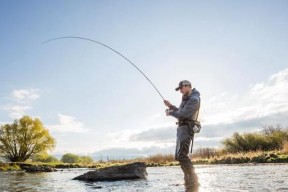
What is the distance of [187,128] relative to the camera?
27.1 feet

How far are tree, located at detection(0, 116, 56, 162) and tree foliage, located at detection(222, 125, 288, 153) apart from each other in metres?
38.0

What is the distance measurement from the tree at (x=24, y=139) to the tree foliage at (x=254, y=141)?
38.0m

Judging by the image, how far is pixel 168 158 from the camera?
39531 mm

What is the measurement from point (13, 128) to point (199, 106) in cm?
5967

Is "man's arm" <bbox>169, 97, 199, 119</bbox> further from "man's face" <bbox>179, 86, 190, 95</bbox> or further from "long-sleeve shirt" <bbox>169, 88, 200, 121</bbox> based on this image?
"man's face" <bbox>179, 86, 190, 95</bbox>

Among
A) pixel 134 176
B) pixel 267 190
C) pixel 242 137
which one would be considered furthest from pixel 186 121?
pixel 242 137

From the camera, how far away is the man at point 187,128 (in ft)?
26.7

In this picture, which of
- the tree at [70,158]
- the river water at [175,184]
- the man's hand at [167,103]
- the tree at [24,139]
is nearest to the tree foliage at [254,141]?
the river water at [175,184]

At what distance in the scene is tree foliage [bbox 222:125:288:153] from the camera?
115ft

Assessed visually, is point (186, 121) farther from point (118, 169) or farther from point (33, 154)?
point (33, 154)

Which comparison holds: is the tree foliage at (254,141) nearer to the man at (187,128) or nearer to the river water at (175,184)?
the river water at (175,184)

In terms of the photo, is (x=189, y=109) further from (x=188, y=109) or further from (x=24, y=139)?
(x=24, y=139)

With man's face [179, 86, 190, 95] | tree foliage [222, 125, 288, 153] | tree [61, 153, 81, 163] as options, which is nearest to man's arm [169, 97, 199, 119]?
man's face [179, 86, 190, 95]

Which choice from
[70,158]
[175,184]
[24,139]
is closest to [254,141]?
[175,184]
